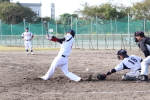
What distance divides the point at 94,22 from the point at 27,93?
24950 mm

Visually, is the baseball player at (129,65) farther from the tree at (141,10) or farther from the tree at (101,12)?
the tree at (101,12)

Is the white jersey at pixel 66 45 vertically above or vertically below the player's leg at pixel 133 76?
above

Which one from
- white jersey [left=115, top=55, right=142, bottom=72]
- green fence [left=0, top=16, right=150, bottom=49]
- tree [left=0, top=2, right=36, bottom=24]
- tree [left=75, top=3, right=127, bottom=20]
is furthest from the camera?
tree [left=0, top=2, right=36, bottom=24]

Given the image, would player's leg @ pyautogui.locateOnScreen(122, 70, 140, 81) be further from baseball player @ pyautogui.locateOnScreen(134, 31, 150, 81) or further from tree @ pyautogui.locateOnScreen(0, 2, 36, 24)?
tree @ pyautogui.locateOnScreen(0, 2, 36, 24)

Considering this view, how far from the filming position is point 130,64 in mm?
9977

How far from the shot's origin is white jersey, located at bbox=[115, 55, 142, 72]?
991 cm

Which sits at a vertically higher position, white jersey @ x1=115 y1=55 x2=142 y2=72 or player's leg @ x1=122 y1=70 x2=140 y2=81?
white jersey @ x1=115 y1=55 x2=142 y2=72

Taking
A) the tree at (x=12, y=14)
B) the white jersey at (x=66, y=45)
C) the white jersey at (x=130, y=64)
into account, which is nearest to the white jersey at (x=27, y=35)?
the white jersey at (x=66, y=45)

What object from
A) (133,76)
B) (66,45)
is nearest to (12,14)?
(66,45)

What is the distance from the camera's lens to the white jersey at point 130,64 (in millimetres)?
9906

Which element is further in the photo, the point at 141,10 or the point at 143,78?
the point at 141,10

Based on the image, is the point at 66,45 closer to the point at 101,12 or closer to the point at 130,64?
the point at 130,64

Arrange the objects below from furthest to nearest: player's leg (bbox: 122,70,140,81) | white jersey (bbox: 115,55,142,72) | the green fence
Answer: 1. the green fence
2. player's leg (bbox: 122,70,140,81)
3. white jersey (bbox: 115,55,142,72)

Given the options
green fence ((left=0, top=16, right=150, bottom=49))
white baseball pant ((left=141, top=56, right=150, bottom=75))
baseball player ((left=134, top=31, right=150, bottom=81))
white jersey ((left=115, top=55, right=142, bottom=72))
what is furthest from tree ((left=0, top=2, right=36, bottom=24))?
white baseball pant ((left=141, top=56, right=150, bottom=75))
